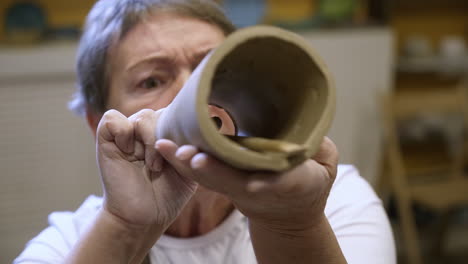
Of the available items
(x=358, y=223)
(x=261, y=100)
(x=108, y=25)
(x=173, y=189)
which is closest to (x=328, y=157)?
(x=261, y=100)

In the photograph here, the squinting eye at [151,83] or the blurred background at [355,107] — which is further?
the blurred background at [355,107]

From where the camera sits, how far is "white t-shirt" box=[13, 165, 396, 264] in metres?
0.71

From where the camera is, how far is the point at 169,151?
1.37ft

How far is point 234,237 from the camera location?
770 millimetres

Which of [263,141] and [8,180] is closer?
[263,141]

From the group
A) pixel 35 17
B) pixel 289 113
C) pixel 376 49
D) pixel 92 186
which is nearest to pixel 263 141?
pixel 289 113

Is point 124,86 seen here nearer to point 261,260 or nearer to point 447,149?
point 261,260

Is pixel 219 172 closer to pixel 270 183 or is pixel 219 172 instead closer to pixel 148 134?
pixel 270 183

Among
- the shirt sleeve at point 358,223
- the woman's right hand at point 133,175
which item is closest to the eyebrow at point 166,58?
the woman's right hand at point 133,175

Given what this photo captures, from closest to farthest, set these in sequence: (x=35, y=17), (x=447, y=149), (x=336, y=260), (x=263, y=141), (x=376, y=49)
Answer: (x=263, y=141) → (x=336, y=260) → (x=35, y=17) → (x=376, y=49) → (x=447, y=149)

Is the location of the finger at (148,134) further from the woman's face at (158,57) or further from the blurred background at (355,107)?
the blurred background at (355,107)

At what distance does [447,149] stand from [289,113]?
8.99 ft

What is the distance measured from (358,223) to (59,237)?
46 centimetres

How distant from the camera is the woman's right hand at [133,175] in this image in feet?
1.70
